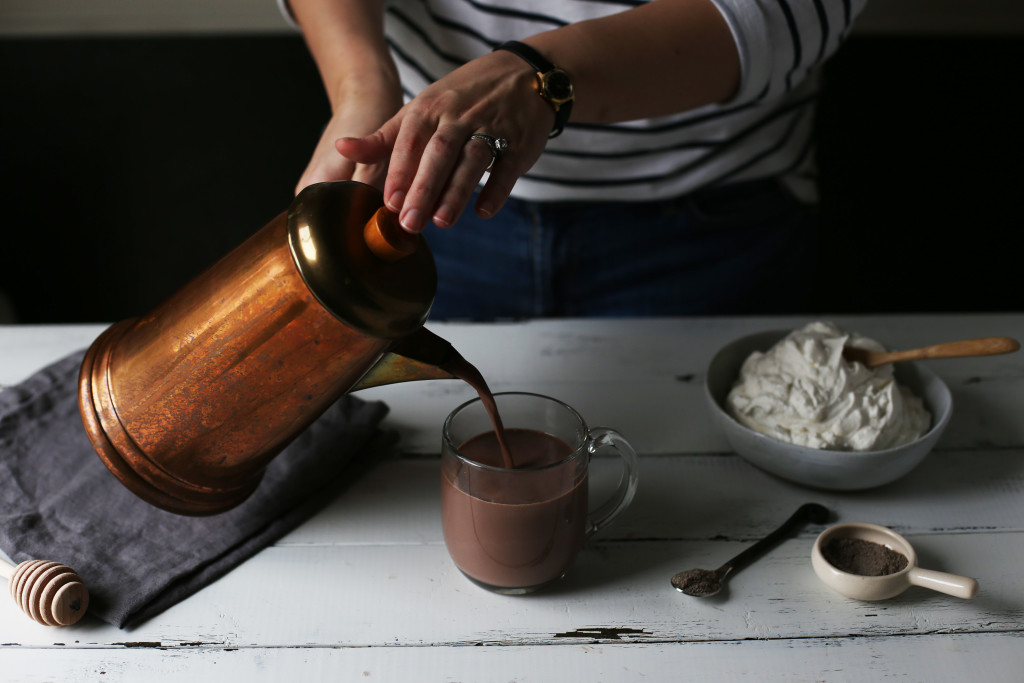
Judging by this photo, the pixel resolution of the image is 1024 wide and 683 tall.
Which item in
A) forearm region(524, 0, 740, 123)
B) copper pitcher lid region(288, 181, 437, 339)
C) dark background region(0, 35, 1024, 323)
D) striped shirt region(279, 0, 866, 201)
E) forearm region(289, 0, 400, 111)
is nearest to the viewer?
copper pitcher lid region(288, 181, 437, 339)

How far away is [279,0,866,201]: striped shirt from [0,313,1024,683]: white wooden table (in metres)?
0.35

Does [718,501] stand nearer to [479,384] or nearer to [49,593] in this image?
[479,384]

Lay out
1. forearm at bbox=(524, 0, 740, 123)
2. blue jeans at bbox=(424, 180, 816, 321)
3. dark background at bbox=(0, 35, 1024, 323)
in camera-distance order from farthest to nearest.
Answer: dark background at bbox=(0, 35, 1024, 323) → blue jeans at bbox=(424, 180, 816, 321) → forearm at bbox=(524, 0, 740, 123)

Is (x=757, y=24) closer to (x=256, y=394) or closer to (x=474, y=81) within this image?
(x=474, y=81)

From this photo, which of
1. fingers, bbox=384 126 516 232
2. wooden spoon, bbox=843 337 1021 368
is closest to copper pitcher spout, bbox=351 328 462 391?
fingers, bbox=384 126 516 232

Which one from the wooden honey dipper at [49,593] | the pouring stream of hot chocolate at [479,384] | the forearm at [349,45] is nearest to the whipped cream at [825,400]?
the pouring stream of hot chocolate at [479,384]

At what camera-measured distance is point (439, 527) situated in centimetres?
83

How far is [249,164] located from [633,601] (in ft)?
5.34

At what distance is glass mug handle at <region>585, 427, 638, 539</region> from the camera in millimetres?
727

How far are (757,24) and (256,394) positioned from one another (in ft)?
2.10

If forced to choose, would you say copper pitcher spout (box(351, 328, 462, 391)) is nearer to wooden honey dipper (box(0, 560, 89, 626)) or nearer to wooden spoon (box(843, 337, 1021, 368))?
wooden honey dipper (box(0, 560, 89, 626))

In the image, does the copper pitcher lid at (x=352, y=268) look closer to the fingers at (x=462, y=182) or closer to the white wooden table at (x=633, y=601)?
the fingers at (x=462, y=182)

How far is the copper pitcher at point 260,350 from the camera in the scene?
24.7 inches

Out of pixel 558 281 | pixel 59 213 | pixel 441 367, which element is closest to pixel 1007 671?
pixel 441 367
